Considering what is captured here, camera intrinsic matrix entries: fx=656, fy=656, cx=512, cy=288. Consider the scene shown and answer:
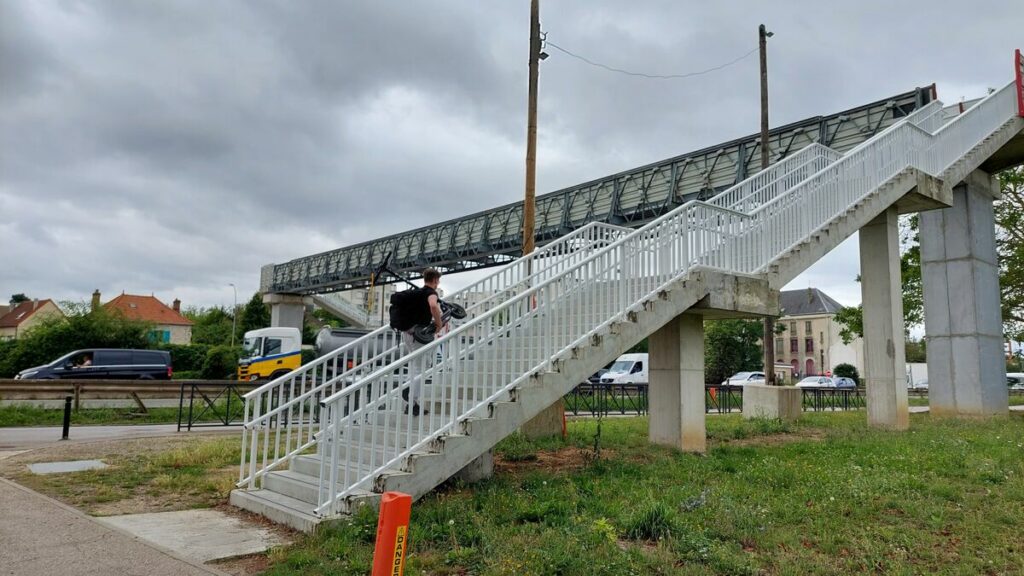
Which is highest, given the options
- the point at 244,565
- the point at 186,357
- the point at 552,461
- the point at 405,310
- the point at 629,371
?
the point at 405,310

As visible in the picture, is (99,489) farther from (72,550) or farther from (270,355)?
(270,355)

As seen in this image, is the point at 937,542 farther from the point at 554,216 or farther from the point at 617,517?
the point at 554,216

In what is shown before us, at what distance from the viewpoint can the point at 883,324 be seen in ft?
44.6

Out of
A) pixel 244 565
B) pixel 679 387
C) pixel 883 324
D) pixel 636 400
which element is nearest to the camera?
pixel 244 565

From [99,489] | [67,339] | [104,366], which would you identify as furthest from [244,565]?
[67,339]

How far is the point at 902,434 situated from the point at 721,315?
13.4 ft

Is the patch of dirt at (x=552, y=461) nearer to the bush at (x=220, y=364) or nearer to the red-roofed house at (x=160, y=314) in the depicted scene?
the bush at (x=220, y=364)

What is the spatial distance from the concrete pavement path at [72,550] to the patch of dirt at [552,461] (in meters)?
3.90

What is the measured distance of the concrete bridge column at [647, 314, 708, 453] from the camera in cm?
965

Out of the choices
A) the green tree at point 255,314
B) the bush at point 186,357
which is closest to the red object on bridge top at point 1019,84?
the bush at point 186,357

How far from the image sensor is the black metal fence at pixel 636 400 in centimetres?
2231

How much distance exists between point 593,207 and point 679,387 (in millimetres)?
25510

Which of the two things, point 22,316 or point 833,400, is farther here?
point 22,316

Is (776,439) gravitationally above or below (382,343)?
below
